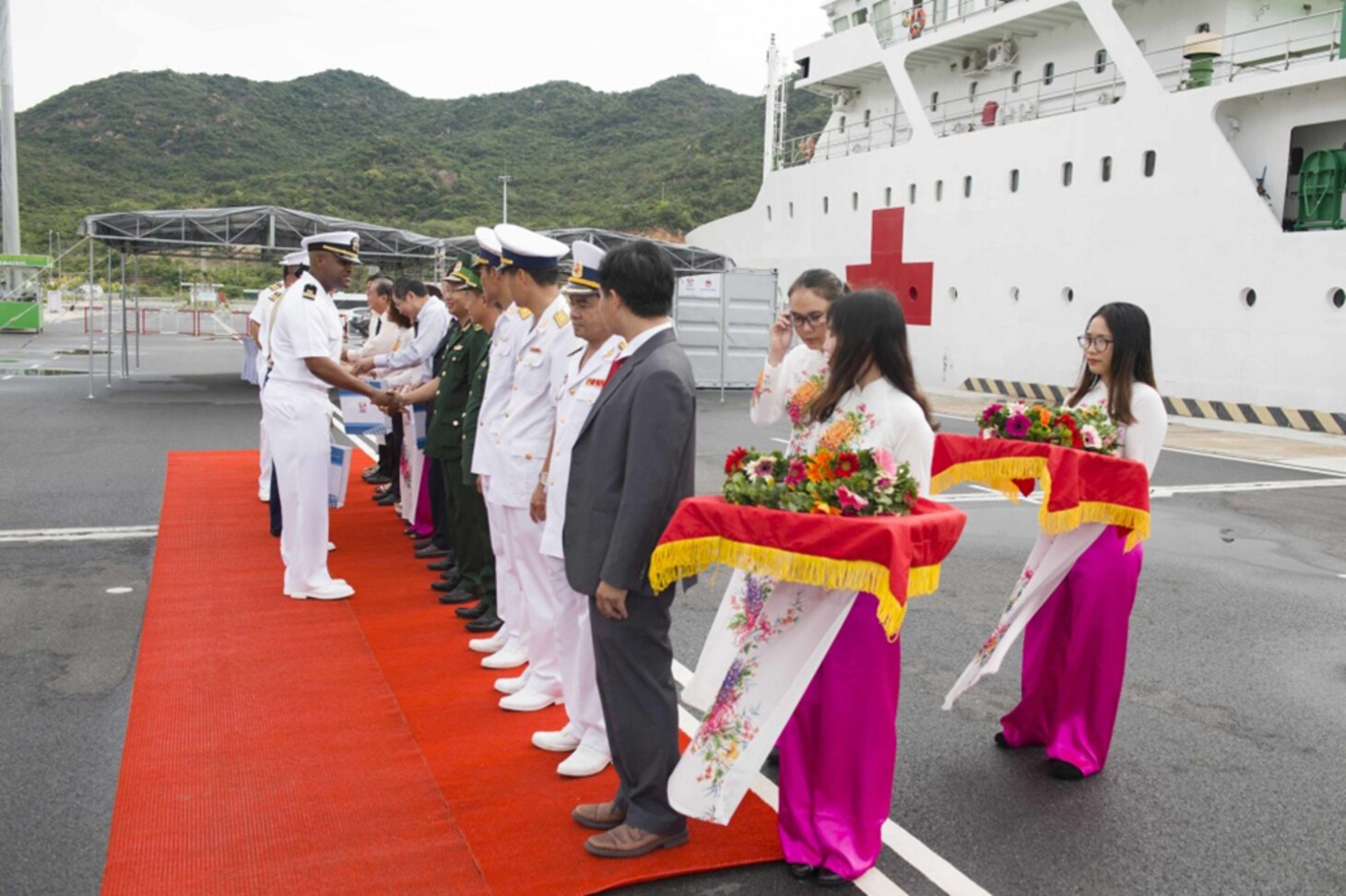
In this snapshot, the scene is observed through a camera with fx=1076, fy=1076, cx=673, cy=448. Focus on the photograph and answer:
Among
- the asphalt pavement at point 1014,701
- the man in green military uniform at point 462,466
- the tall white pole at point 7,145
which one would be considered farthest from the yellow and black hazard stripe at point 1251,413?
the tall white pole at point 7,145

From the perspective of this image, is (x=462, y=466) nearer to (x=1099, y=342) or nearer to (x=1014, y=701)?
(x=1014, y=701)

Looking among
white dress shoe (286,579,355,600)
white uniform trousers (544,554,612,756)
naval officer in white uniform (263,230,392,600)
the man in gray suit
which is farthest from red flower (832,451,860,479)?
white dress shoe (286,579,355,600)

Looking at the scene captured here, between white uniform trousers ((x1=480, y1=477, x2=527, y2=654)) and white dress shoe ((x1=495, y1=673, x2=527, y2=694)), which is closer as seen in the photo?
white dress shoe ((x1=495, y1=673, x2=527, y2=694))

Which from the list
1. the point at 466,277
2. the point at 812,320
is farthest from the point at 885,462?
the point at 466,277

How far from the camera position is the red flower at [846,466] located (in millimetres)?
2822

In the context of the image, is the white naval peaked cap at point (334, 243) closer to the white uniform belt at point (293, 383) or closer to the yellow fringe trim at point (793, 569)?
the white uniform belt at point (293, 383)

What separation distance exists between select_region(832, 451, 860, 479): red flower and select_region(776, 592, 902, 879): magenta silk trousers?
1.13ft

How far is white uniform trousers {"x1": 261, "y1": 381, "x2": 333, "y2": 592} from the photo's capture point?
5.70m

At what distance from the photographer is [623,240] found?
59.8 ft

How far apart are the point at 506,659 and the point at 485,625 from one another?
571 mm

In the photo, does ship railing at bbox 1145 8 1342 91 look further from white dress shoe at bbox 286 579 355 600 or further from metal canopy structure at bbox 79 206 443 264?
white dress shoe at bbox 286 579 355 600

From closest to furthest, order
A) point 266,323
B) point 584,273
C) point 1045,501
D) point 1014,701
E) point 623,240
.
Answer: point 584,273 < point 1045,501 < point 1014,701 < point 266,323 < point 623,240

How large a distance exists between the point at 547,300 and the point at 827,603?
207cm

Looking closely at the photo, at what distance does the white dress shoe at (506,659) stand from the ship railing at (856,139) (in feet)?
58.5
